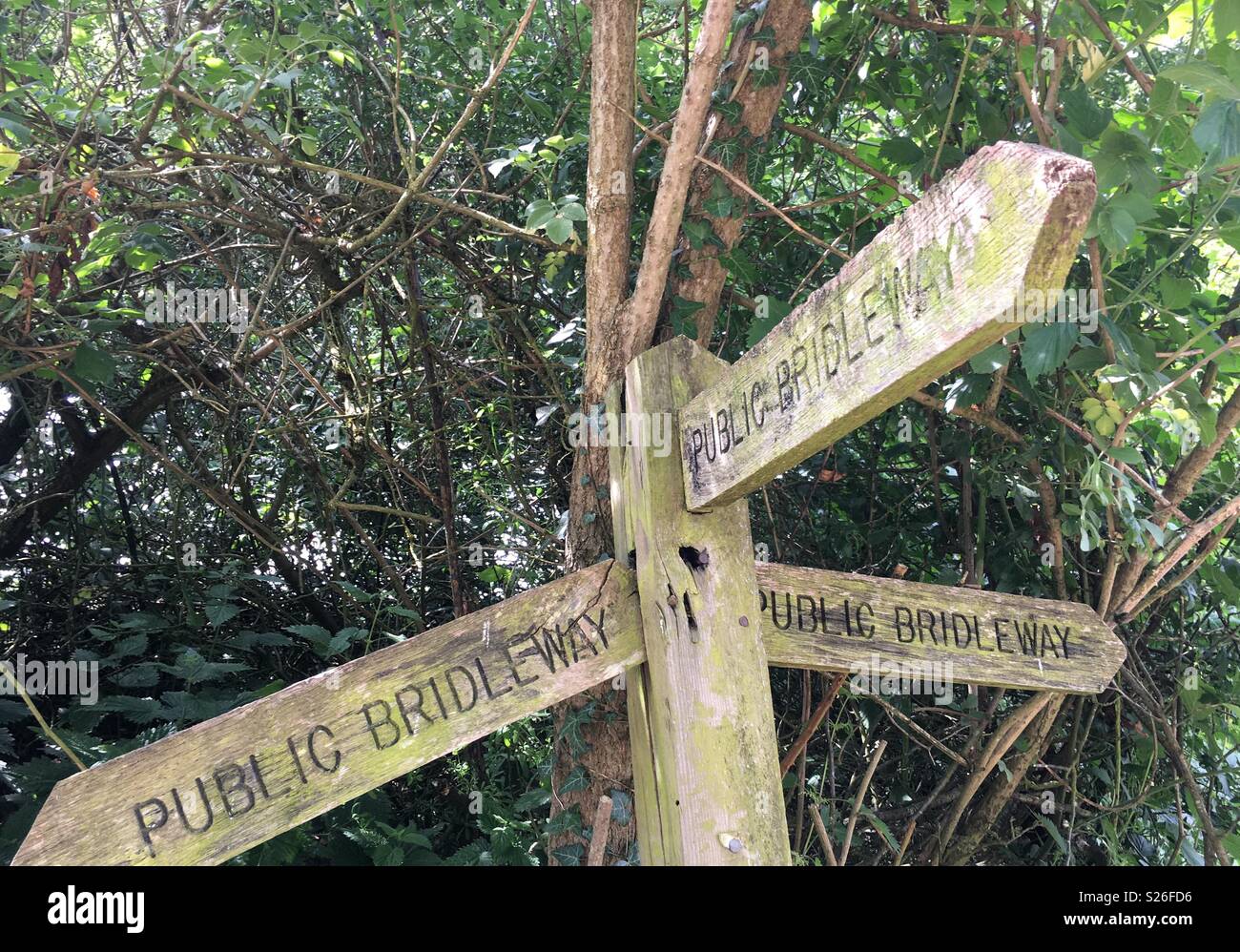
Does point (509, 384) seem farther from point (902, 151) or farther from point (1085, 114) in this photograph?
point (1085, 114)

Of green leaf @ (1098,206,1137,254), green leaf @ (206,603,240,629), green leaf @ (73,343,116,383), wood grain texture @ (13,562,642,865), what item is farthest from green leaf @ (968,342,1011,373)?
green leaf @ (206,603,240,629)

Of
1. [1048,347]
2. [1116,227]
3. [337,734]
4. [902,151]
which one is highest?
[902,151]

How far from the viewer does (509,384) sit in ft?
9.47

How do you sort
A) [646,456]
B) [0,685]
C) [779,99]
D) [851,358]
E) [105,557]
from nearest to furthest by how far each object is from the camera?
[851,358] → [646,456] → [779,99] → [0,685] → [105,557]

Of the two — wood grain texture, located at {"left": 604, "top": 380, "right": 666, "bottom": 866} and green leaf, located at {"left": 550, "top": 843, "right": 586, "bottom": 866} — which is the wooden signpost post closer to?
wood grain texture, located at {"left": 604, "top": 380, "right": 666, "bottom": 866}

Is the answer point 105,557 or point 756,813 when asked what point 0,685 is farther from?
point 756,813

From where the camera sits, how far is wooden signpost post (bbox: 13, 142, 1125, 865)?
1245mm

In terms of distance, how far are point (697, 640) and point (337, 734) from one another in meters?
0.59

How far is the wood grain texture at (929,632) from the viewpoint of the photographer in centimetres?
184

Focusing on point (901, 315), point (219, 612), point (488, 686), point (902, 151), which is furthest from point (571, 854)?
point (902, 151)

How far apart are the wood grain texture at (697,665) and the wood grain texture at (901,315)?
87 millimetres

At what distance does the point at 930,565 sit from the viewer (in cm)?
298
